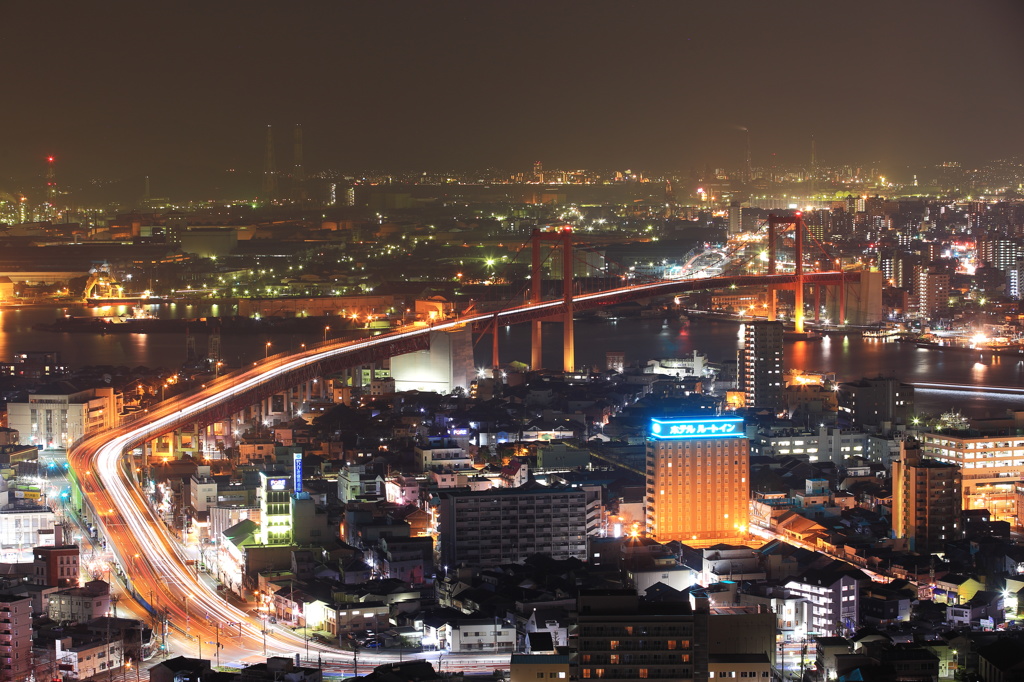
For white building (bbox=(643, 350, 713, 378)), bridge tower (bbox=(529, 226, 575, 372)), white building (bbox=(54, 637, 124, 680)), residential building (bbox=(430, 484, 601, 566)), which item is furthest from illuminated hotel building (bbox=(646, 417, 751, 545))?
bridge tower (bbox=(529, 226, 575, 372))

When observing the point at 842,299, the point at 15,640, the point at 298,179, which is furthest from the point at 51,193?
the point at 15,640

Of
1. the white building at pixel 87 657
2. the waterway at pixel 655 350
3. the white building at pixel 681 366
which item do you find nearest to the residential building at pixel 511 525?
the white building at pixel 87 657

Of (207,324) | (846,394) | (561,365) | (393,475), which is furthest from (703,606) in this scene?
(207,324)

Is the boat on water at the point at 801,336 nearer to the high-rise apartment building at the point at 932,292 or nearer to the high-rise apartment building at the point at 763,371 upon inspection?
the high-rise apartment building at the point at 932,292

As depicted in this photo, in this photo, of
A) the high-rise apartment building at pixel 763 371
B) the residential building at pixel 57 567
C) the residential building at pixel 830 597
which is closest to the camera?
the residential building at pixel 830 597

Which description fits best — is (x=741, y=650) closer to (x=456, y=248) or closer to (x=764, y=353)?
(x=764, y=353)

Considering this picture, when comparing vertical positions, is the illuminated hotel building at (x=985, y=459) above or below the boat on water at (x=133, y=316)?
below
